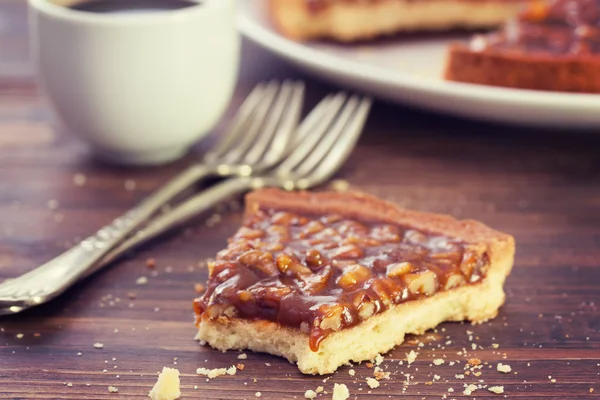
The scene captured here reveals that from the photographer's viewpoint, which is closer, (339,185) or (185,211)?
(185,211)

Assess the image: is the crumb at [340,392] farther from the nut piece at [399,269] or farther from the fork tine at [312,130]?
the fork tine at [312,130]

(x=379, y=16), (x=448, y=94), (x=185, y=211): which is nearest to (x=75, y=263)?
(x=185, y=211)

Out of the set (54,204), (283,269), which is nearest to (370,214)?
(283,269)

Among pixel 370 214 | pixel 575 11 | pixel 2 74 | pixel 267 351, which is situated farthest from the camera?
pixel 2 74

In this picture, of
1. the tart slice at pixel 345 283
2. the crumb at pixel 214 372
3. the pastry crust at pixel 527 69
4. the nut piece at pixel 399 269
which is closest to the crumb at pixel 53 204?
the tart slice at pixel 345 283

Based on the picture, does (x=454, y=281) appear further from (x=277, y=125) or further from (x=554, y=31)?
(x=554, y=31)

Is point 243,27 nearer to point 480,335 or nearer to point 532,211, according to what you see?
point 532,211
